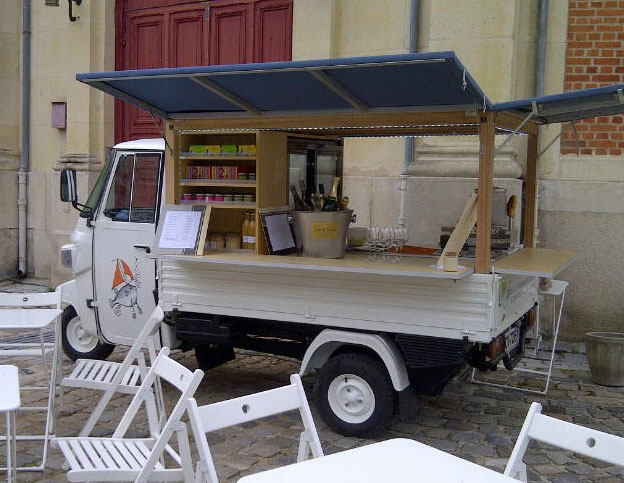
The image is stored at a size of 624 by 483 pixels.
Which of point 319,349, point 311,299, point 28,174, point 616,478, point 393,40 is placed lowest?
point 616,478

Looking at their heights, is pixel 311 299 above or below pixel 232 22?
below

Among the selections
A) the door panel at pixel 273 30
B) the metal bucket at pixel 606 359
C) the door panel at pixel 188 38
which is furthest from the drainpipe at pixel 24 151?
the metal bucket at pixel 606 359

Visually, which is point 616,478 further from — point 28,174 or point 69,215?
point 28,174

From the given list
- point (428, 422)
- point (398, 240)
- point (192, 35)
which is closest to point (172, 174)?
point (398, 240)

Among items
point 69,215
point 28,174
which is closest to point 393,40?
point 69,215

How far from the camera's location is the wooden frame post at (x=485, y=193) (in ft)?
16.0

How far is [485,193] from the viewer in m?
4.89

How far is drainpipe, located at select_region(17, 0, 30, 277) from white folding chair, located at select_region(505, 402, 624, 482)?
986 centimetres

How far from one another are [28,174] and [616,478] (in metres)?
9.35

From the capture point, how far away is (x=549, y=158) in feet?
26.7

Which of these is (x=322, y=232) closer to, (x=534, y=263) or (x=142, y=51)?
(x=534, y=263)

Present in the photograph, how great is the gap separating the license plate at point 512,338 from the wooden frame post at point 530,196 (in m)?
1.25

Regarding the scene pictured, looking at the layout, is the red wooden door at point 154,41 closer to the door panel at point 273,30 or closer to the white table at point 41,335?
the door panel at point 273,30

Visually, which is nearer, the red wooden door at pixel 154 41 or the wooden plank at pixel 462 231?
the wooden plank at pixel 462 231
